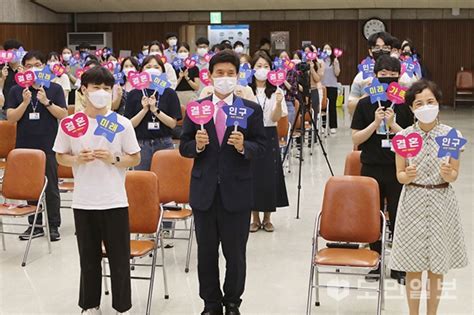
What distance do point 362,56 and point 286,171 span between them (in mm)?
11456

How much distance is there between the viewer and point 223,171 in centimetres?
471

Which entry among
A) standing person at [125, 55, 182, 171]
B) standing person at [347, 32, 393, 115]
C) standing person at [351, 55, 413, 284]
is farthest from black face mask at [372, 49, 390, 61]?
standing person at [125, 55, 182, 171]

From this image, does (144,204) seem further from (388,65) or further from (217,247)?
(388,65)

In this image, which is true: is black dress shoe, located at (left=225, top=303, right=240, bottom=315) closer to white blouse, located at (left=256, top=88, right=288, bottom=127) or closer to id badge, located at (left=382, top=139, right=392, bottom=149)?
id badge, located at (left=382, top=139, right=392, bottom=149)

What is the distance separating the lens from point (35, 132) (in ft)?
23.6

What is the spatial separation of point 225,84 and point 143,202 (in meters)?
1.20

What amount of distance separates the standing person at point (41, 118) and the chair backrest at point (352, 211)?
3.11m

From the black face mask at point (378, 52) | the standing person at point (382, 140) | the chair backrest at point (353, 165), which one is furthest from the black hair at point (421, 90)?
the black face mask at point (378, 52)

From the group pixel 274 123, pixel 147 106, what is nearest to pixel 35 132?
pixel 147 106

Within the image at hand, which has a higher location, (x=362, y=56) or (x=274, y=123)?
(x=362, y=56)

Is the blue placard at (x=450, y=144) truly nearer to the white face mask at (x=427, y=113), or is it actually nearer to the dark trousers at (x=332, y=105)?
the white face mask at (x=427, y=113)

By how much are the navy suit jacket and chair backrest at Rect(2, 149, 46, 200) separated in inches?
92.1

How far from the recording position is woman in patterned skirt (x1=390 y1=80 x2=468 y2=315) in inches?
176

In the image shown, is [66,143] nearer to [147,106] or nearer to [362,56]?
[147,106]
